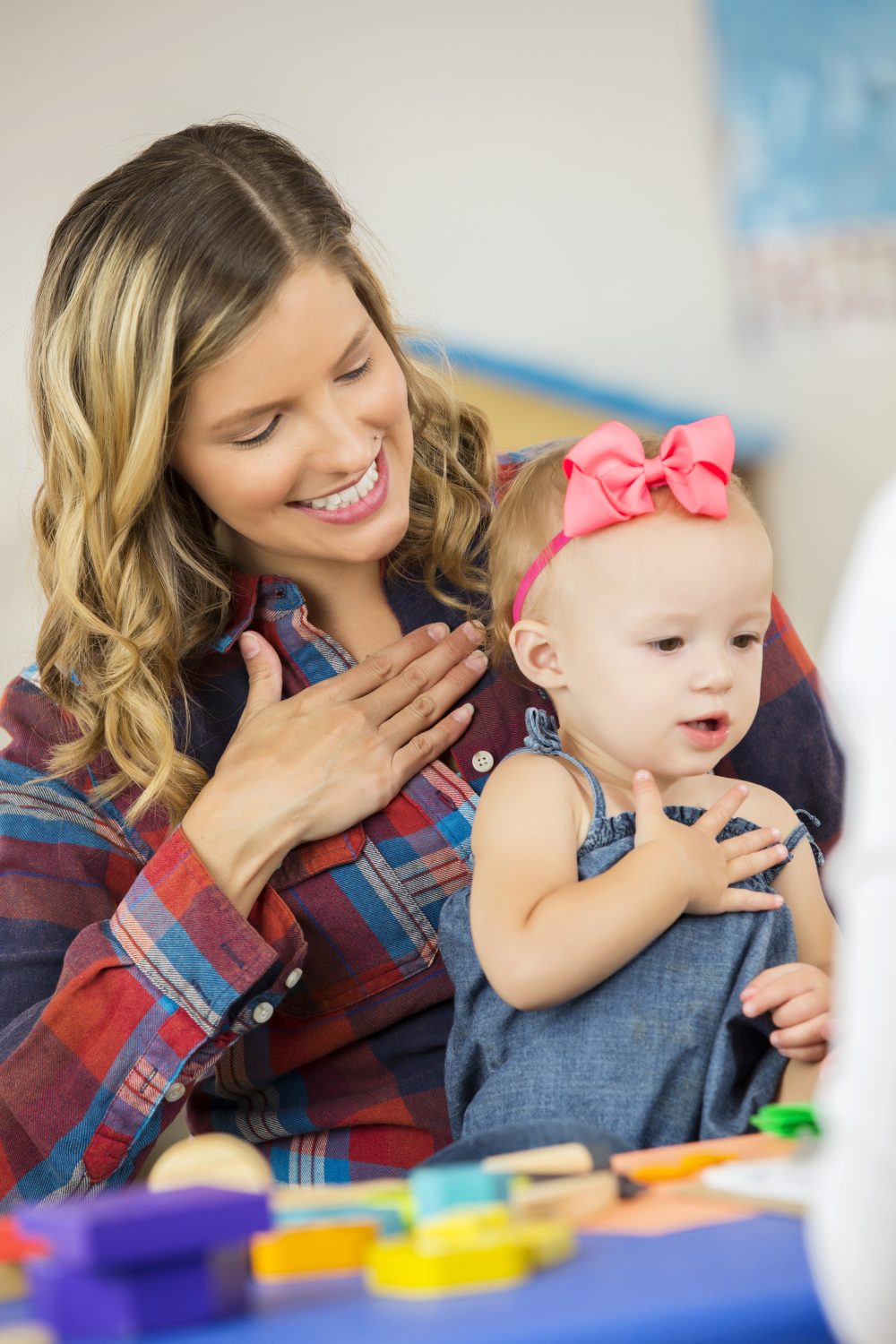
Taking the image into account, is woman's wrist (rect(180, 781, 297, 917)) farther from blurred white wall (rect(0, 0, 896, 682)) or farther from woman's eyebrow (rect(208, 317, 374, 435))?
blurred white wall (rect(0, 0, 896, 682))

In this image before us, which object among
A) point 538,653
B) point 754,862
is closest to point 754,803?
point 754,862

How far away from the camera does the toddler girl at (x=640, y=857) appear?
1.03 metres

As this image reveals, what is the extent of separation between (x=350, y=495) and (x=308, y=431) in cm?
8

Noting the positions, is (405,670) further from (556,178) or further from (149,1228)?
(556,178)

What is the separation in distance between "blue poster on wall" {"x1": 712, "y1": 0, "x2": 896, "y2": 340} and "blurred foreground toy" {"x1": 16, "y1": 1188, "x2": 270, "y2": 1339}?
4472 millimetres

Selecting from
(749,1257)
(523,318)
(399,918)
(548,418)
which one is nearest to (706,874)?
(399,918)

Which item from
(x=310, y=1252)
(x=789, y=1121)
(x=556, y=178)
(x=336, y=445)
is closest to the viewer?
(x=310, y=1252)

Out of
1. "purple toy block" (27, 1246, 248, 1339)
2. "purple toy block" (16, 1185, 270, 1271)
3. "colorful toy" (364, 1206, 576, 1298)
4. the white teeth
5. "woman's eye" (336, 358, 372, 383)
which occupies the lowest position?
the white teeth

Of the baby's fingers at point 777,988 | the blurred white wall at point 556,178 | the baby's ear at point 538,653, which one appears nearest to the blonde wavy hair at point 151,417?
the baby's ear at point 538,653

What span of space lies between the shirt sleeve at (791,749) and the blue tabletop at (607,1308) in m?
1.01

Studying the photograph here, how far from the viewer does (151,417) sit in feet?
4.33

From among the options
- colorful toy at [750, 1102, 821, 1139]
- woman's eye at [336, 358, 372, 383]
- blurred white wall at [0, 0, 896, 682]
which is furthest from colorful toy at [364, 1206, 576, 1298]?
blurred white wall at [0, 0, 896, 682]

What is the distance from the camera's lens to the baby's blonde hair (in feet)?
3.99

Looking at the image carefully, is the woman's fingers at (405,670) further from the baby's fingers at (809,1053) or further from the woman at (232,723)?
the baby's fingers at (809,1053)
